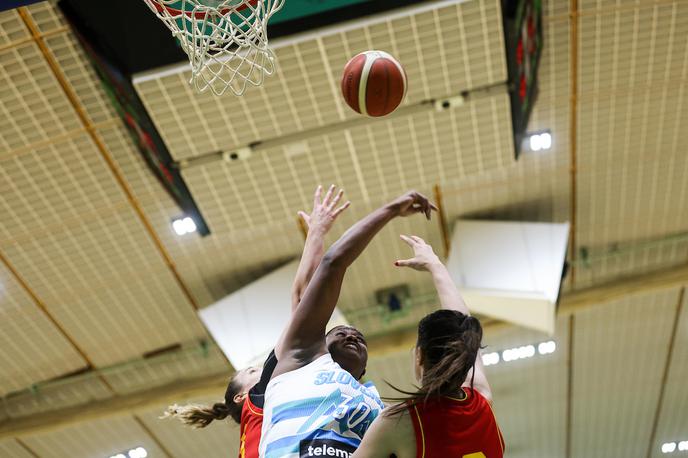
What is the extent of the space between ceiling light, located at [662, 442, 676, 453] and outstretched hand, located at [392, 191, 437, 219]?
458 inches

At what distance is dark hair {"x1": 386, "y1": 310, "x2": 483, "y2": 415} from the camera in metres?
2.44

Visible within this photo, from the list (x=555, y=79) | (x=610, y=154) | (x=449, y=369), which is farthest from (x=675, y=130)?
Answer: (x=449, y=369)

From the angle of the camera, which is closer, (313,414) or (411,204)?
(313,414)

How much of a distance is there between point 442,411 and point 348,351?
0.63m

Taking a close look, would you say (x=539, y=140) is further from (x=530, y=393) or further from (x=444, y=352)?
(x=444, y=352)

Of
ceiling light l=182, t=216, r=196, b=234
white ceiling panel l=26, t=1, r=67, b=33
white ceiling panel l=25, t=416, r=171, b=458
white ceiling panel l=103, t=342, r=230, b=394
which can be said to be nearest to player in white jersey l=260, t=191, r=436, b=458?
white ceiling panel l=26, t=1, r=67, b=33

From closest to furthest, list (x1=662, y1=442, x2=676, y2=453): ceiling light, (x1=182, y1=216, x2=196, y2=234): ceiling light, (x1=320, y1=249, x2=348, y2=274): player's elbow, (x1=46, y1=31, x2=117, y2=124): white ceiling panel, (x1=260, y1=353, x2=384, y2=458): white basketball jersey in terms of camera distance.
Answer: (x1=260, y1=353, x2=384, y2=458): white basketball jersey < (x1=320, y1=249, x2=348, y2=274): player's elbow < (x1=46, y1=31, x2=117, y2=124): white ceiling panel < (x1=182, y1=216, x2=196, y2=234): ceiling light < (x1=662, y1=442, x2=676, y2=453): ceiling light

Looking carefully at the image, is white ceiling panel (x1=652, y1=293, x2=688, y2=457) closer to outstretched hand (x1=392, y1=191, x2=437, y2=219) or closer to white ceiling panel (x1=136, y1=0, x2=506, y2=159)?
white ceiling panel (x1=136, y1=0, x2=506, y2=159)

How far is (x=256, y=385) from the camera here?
305 cm

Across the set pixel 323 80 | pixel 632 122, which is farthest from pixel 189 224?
pixel 632 122

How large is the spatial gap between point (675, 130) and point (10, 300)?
718 cm

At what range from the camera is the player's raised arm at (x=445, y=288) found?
2775 mm

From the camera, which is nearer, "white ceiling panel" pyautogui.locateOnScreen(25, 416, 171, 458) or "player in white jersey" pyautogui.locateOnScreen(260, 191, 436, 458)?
"player in white jersey" pyautogui.locateOnScreen(260, 191, 436, 458)

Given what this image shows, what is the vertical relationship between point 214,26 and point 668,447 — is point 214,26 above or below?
above
